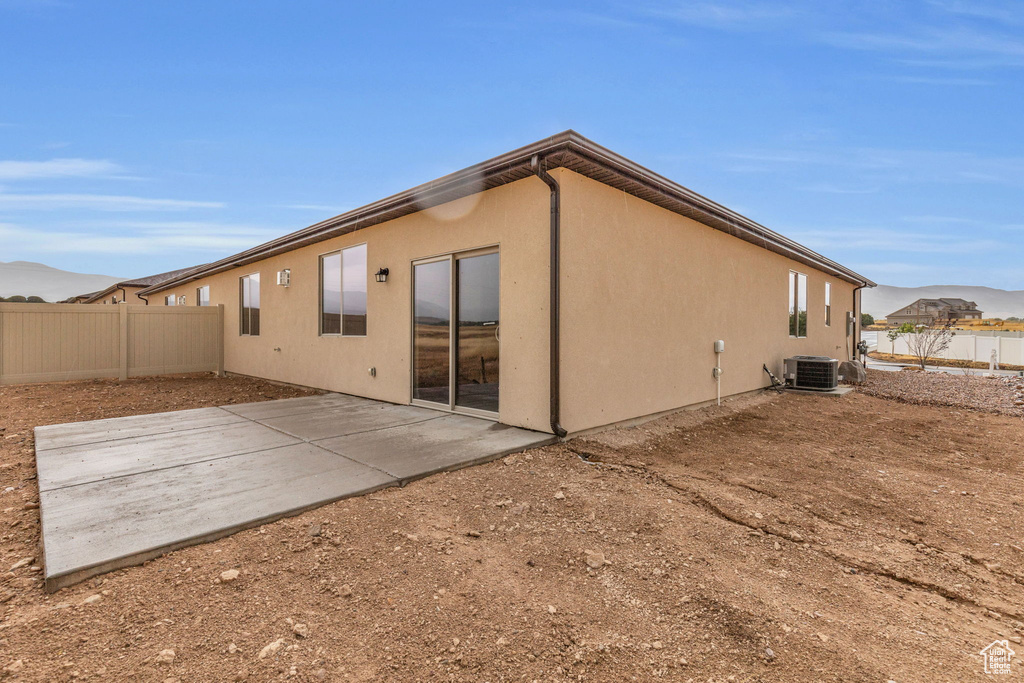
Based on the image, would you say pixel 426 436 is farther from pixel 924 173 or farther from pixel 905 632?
pixel 924 173

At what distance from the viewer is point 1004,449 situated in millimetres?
4402

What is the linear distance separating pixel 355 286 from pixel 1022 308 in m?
211

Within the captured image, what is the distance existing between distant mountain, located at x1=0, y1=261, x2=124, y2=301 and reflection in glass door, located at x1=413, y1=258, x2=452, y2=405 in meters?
134

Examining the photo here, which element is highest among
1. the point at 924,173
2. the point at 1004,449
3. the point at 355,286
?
the point at 924,173

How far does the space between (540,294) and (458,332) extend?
1.42m

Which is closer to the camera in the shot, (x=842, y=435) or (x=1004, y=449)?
(x=1004, y=449)

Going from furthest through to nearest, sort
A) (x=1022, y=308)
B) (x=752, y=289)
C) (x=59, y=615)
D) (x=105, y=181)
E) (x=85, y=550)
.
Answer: (x=1022, y=308) < (x=105, y=181) < (x=752, y=289) < (x=85, y=550) < (x=59, y=615)

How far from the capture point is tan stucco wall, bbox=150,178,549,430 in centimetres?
435

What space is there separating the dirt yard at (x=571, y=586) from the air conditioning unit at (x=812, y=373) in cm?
479

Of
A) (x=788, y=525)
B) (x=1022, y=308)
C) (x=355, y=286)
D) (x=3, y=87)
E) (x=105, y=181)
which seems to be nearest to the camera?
(x=788, y=525)

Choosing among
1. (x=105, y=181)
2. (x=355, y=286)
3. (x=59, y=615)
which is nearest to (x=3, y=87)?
(x=105, y=181)

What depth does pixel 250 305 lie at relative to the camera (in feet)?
32.0

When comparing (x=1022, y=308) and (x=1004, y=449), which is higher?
(x=1022, y=308)

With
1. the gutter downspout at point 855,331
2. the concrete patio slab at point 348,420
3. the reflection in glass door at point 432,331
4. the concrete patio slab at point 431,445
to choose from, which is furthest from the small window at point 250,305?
the gutter downspout at point 855,331
